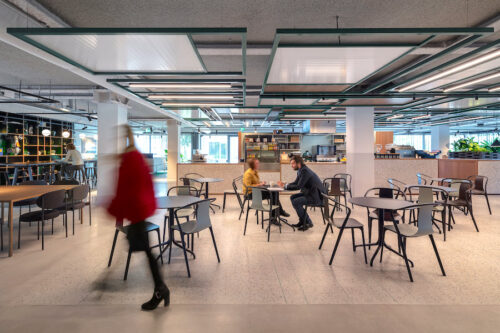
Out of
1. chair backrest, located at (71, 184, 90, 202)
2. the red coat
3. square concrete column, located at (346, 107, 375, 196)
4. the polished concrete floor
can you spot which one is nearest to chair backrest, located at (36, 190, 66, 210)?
chair backrest, located at (71, 184, 90, 202)

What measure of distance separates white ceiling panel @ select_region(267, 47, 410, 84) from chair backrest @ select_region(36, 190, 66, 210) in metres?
3.94

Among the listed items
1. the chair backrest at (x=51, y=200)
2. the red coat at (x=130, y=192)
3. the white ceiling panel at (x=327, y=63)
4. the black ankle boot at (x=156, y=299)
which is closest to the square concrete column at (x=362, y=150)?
the white ceiling panel at (x=327, y=63)

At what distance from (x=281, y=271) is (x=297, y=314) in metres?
0.88

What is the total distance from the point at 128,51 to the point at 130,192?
224 centimetres

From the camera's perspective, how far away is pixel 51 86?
23.7ft

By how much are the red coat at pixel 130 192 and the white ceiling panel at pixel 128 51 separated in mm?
1632

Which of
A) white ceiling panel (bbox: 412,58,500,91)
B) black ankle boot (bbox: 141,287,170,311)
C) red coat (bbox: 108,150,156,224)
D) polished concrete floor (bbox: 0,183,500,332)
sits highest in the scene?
white ceiling panel (bbox: 412,58,500,91)

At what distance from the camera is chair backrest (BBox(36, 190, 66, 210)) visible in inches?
156

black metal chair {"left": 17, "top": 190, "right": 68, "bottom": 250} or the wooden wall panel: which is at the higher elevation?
the wooden wall panel

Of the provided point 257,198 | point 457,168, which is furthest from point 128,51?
point 457,168

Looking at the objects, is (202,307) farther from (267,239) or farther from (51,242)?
(51,242)

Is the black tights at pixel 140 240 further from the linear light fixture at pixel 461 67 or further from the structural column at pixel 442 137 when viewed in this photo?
the structural column at pixel 442 137

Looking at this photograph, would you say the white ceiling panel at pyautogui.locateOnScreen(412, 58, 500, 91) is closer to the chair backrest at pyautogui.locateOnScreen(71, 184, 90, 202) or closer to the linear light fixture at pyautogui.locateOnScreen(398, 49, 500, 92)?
the linear light fixture at pyautogui.locateOnScreen(398, 49, 500, 92)

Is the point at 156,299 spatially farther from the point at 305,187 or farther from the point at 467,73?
the point at 467,73
